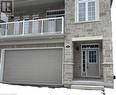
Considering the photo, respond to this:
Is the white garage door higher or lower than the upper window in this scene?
lower

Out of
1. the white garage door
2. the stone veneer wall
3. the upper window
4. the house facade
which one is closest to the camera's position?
the stone veneer wall

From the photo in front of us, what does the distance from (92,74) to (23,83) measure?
5.82 m

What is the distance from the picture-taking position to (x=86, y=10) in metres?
12.1

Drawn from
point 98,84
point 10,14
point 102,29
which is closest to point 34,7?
point 10,14

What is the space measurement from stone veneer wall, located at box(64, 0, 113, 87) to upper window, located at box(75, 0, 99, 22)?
343 millimetres

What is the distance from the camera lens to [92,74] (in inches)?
524

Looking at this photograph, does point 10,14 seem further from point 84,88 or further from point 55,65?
point 84,88

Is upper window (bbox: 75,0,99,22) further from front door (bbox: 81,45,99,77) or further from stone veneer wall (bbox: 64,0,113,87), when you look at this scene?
front door (bbox: 81,45,99,77)

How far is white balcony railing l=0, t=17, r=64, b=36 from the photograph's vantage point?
42.7 ft

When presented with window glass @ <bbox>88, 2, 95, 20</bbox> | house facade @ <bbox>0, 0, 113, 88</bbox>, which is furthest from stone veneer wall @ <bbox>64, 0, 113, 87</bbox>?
window glass @ <bbox>88, 2, 95, 20</bbox>

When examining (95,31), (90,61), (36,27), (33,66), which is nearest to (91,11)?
(95,31)

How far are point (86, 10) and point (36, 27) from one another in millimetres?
4722

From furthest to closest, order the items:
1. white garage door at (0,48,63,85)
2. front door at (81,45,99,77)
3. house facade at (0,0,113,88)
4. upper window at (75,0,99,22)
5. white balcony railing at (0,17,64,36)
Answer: front door at (81,45,99,77) < white balcony railing at (0,17,64,36) < white garage door at (0,48,63,85) < upper window at (75,0,99,22) < house facade at (0,0,113,88)


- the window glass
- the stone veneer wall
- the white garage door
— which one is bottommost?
the white garage door
